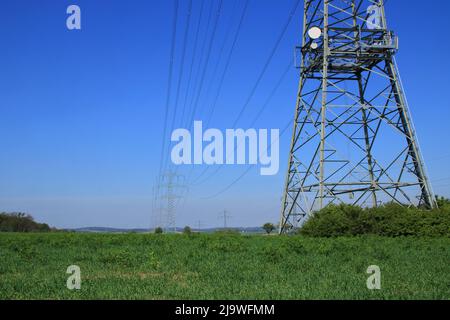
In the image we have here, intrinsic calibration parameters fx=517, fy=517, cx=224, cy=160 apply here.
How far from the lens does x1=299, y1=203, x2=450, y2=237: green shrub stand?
34312 millimetres

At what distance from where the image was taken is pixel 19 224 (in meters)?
116

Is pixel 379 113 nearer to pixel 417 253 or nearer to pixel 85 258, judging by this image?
pixel 417 253

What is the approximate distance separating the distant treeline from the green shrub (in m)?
88.4

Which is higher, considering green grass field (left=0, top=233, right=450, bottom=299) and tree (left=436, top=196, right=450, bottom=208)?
tree (left=436, top=196, right=450, bottom=208)

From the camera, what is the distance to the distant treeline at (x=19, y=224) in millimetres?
111781

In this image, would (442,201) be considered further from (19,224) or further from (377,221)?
(19,224)

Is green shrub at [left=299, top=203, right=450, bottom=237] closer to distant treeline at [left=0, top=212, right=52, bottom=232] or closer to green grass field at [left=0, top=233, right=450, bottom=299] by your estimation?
green grass field at [left=0, top=233, right=450, bottom=299]

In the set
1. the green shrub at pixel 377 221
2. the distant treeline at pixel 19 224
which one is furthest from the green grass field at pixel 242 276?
the distant treeline at pixel 19 224

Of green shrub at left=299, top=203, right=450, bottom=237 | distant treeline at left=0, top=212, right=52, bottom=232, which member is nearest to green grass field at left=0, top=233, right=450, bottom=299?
green shrub at left=299, top=203, right=450, bottom=237

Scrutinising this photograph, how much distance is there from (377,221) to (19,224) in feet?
321

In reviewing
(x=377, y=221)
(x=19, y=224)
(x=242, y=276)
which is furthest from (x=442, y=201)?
(x=19, y=224)

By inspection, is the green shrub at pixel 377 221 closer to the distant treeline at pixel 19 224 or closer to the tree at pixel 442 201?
the tree at pixel 442 201

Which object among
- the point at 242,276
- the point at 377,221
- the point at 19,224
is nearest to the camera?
the point at 242,276

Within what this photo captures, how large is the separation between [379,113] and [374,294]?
26608 mm
